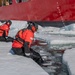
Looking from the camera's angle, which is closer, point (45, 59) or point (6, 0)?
point (45, 59)

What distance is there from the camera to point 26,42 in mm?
9141

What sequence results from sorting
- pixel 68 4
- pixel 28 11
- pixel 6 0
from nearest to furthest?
pixel 68 4 < pixel 28 11 < pixel 6 0

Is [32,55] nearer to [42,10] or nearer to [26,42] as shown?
[26,42]

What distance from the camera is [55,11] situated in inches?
719

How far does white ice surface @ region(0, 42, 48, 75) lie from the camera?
7477mm

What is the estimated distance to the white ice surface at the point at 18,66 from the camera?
294 inches

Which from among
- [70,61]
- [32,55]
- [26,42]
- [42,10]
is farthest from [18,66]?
[42,10]

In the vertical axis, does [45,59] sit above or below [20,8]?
below

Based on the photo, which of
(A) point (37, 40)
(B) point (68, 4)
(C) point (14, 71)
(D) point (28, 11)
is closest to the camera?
(C) point (14, 71)

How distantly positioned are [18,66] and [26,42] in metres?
1.19

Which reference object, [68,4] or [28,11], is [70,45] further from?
[28,11]

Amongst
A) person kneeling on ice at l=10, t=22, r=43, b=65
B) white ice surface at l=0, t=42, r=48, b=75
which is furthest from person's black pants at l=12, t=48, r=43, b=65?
white ice surface at l=0, t=42, r=48, b=75

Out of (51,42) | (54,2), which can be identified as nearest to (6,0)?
(54,2)

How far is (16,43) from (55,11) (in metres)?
8.81
